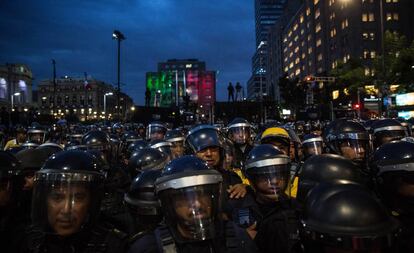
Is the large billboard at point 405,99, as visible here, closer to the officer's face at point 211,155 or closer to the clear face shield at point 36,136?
the clear face shield at point 36,136

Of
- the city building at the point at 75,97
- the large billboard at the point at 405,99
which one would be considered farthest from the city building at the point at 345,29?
the city building at the point at 75,97

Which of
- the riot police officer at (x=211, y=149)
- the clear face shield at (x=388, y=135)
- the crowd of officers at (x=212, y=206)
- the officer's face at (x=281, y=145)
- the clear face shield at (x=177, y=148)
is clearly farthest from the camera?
the clear face shield at (x=177, y=148)

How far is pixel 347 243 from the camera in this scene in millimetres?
2330

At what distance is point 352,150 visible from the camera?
551cm

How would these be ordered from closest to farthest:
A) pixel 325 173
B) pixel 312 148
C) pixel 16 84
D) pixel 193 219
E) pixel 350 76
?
pixel 193 219 → pixel 325 173 → pixel 312 148 → pixel 350 76 → pixel 16 84

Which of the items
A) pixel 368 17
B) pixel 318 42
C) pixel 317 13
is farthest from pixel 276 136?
pixel 317 13

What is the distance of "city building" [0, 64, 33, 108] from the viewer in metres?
135

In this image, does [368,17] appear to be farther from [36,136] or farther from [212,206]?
[212,206]

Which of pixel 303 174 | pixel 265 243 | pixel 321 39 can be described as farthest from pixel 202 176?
pixel 321 39

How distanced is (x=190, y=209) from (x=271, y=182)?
1493mm

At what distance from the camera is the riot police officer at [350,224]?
7.64 feet

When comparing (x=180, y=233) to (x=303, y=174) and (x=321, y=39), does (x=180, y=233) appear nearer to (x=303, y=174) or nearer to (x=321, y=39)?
(x=303, y=174)

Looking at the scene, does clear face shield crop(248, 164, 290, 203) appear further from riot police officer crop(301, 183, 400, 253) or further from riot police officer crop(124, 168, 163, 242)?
riot police officer crop(301, 183, 400, 253)

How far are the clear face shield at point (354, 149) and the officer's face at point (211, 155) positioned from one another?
1.83m
